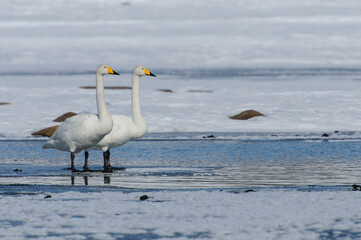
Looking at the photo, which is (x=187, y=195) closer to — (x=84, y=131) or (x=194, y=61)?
(x=84, y=131)

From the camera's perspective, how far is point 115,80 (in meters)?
36.6

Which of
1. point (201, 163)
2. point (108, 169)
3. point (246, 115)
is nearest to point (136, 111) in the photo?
point (201, 163)

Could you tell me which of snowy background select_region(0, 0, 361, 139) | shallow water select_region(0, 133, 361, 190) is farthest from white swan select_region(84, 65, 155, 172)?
snowy background select_region(0, 0, 361, 139)

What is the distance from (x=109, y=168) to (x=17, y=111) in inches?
495

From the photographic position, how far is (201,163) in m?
12.5

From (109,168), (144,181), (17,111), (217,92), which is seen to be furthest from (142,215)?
(217,92)

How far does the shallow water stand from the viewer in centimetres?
991

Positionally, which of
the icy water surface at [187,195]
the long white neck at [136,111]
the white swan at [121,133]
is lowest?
the icy water surface at [187,195]

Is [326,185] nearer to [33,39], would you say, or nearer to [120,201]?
[120,201]

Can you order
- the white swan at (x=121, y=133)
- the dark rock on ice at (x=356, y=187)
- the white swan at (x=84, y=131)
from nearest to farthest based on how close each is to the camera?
the dark rock on ice at (x=356, y=187) < the white swan at (x=84, y=131) < the white swan at (x=121, y=133)

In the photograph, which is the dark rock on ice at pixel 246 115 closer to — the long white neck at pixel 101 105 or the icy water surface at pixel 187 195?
the icy water surface at pixel 187 195

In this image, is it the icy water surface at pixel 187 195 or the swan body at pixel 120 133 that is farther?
the swan body at pixel 120 133

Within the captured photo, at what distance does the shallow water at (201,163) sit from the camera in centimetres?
991

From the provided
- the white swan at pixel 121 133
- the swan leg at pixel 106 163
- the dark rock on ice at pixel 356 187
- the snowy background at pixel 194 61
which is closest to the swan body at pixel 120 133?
the white swan at pixel 121 133
